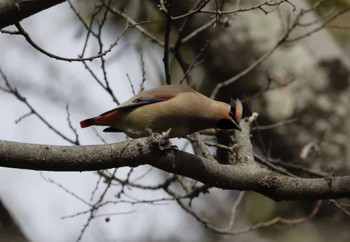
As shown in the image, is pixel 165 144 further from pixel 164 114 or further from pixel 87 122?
pixel 87 122

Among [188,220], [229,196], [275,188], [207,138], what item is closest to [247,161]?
[275,188]

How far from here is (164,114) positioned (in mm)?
3602

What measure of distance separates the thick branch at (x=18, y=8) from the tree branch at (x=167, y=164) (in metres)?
0.66

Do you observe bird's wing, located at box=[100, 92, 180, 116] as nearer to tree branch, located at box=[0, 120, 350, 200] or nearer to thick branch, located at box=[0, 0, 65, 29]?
tree branch, located at box=[0, 120, 350, 200]

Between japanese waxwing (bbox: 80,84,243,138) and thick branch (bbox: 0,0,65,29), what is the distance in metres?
0.70

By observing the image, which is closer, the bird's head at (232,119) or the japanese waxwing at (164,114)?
the japanese waxwing at (164,114)

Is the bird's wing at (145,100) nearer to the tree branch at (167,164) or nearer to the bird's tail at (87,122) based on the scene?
the bird's tail at (87,122)

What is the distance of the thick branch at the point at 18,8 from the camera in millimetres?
3139

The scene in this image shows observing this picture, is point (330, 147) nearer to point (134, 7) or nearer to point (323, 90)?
point (323, 90)

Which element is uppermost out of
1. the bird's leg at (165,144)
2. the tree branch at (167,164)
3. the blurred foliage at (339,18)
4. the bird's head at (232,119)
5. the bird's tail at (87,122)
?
the blurred foliage at (339,18)

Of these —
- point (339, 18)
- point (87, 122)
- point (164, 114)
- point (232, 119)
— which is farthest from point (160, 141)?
point (339, 18)

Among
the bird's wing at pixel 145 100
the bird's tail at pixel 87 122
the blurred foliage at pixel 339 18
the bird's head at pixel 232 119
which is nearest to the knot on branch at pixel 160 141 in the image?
the bird's wing at pixel 145 100

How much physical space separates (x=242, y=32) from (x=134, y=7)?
100cm

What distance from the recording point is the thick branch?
3.14 metres
